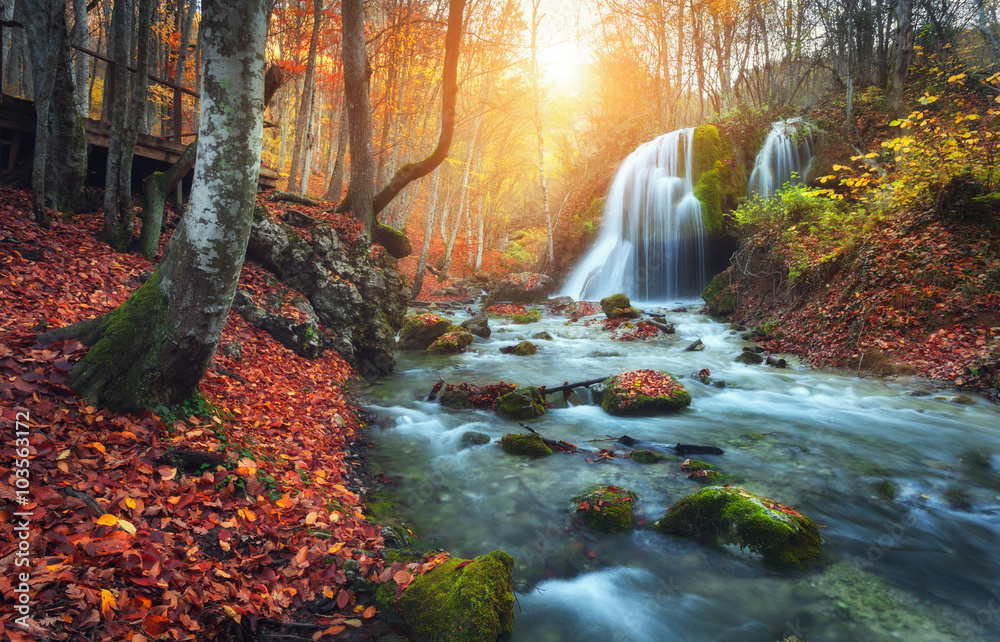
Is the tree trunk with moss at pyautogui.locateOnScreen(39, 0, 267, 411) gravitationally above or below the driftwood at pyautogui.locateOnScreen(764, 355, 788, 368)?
above

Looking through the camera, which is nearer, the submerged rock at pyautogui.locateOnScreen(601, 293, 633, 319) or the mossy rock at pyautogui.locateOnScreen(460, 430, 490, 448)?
the mossy rock at pyautogui.locateOnScreen(460, 430, 490, 448)

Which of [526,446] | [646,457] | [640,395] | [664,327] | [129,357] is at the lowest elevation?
[526,446]

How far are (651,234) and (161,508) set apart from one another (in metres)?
19.1

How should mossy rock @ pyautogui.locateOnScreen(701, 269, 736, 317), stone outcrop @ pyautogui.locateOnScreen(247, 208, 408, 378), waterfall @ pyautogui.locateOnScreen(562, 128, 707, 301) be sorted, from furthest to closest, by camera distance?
waterfall @ pyautogui.locateOnScreen(562, 128, 707, 301)
mossy rock @ pyautogui.locateOnScreen(701, 269, 736, 317)
stone outcrop @ pyautogui.locateOnScreen(247, 208, 408, 378)

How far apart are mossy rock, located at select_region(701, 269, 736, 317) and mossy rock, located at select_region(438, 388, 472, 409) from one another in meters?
10.2

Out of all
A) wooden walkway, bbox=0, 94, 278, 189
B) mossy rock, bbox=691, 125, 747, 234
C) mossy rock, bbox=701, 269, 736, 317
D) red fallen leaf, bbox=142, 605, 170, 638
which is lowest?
red fallen leaf, bbox=142, 605, 170, 638

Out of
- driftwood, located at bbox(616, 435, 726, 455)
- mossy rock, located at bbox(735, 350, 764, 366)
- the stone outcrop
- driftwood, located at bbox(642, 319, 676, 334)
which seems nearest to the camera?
driftwood, located at bbox(616, 435, 726, 455)

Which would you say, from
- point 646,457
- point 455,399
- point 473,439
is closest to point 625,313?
point 455,399

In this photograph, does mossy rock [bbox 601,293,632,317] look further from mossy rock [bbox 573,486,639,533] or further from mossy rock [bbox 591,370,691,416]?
mossy rock [bbox 573,486,639,533]

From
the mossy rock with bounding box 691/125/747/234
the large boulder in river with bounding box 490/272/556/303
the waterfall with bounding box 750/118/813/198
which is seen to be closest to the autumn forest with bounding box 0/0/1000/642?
the waterfall with bounding box 750/118/813/198

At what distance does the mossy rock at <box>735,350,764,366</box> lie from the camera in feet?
33.1

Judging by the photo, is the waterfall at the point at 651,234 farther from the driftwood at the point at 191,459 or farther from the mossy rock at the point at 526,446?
the driftwood at the point at 191,459

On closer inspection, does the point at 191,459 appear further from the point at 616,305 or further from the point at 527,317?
the point at 527,317

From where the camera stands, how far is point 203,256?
137 inches
